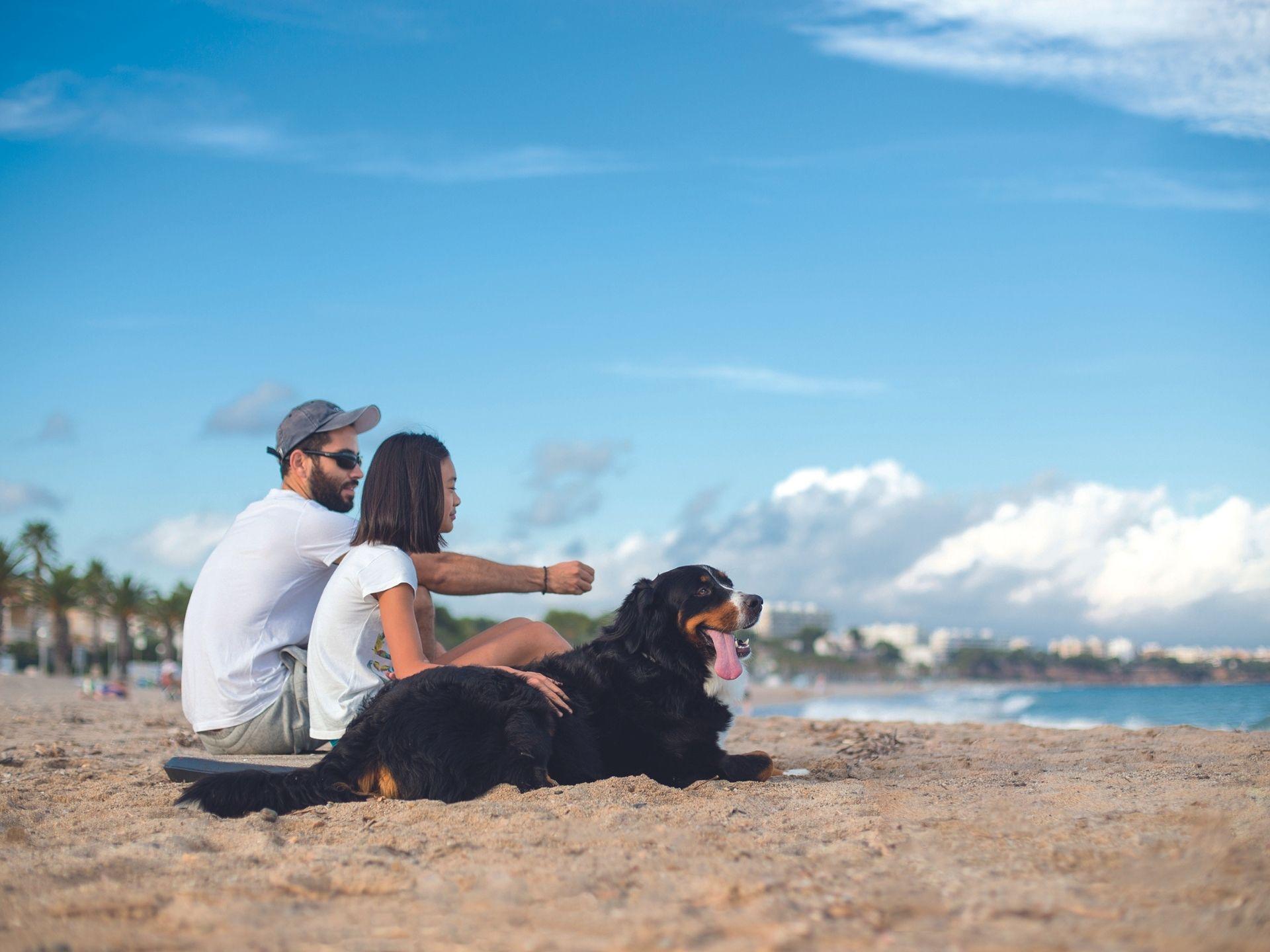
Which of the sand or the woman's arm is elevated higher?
the woman's arm

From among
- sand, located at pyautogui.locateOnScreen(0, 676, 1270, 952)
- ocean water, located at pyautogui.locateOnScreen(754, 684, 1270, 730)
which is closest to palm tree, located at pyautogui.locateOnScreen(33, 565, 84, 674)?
ocean water, located at pyautogui.locateOnScreen(754, 684, 1270, 730)

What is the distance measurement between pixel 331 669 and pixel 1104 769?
3.69 metres

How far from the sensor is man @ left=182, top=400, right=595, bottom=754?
429 centimetres

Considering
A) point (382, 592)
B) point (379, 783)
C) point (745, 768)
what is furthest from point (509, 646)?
point (745, 768)

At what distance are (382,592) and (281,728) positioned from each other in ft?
3.20

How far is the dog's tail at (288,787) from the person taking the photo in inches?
144

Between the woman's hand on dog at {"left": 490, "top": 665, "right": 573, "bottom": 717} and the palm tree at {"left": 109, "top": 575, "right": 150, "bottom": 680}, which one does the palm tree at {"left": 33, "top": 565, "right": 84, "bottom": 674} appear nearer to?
the palm tree at {"left": 109, "top": 575, "right": 150, "bottom": 680}

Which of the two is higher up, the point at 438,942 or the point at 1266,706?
the point at 438,942

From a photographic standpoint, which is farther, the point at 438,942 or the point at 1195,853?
the point at 1195,853

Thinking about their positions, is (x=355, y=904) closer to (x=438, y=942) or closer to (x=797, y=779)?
(x=438, y=942)

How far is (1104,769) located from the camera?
4.87 metres

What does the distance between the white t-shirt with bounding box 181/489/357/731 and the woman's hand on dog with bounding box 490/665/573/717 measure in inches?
39.1

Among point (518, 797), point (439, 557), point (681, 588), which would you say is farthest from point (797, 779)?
point (439, 557)

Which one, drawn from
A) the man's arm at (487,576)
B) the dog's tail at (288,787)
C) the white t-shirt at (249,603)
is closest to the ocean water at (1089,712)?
the man's arm at (487,576)
